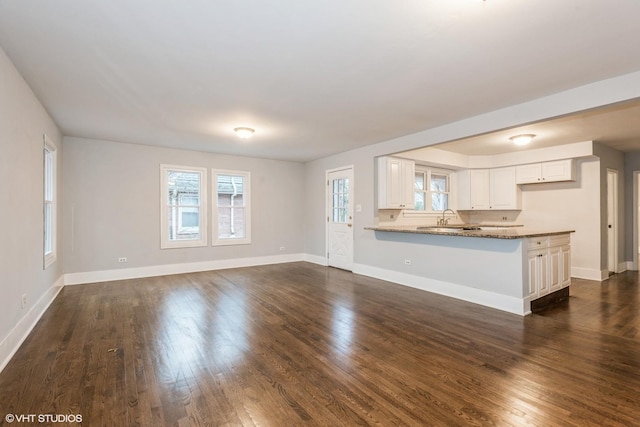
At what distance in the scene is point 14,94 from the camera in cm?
278

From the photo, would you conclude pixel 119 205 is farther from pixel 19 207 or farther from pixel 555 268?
pixel 555 268

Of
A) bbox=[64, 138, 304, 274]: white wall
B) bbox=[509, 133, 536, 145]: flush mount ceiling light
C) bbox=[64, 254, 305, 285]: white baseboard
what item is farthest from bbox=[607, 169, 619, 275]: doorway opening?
bbox=[64, 138, 304, 274]: white wall

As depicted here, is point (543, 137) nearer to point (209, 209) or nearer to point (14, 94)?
point (209, 209)

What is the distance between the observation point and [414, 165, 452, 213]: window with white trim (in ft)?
22.3

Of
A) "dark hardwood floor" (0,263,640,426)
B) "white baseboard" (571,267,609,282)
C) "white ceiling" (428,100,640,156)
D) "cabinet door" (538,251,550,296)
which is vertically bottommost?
"dark hardwood floor" (0,263,640,426)

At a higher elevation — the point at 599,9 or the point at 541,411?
the point at 599,9

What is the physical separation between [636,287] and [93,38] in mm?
7672

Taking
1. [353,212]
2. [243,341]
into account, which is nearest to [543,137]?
[353,212]

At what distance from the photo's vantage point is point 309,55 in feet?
8.44

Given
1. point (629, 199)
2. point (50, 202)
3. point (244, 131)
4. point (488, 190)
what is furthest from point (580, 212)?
point (50, 202)

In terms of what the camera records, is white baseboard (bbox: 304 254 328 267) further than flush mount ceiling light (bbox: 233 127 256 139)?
Yes

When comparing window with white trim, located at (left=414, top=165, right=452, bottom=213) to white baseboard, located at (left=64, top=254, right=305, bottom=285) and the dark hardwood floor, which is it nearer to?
the dark hardwood floor

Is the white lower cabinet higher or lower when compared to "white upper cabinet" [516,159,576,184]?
lower

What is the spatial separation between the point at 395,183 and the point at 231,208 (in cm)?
355
